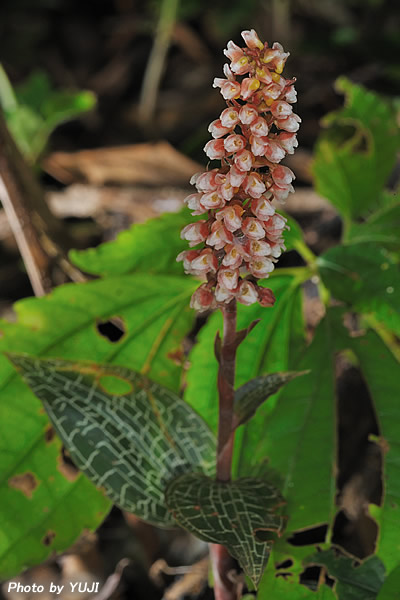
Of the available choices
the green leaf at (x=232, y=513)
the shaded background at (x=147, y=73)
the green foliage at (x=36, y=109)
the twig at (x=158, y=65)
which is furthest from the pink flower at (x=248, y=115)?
the twig at (x=158, y=65)

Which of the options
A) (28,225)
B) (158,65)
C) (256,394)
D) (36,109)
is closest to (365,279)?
(256,394)

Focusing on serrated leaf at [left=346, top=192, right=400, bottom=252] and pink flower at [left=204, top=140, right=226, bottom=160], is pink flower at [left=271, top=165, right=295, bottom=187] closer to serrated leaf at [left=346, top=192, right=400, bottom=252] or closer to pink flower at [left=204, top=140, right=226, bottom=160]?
pink flower at [left=204, top=140, right=226, bottom=160]

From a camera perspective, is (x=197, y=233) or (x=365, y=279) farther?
(x=365, y=279)

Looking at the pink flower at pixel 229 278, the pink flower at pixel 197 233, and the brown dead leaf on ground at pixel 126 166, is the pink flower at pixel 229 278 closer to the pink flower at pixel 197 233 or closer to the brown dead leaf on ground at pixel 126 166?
the pink flower at pixel 197 233

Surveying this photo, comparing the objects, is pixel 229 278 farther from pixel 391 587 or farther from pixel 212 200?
pixel 391 587

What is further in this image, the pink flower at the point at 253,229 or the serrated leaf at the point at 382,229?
the serrated leaf at the point at 382,229

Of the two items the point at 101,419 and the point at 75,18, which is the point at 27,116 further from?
the point at 101,419
